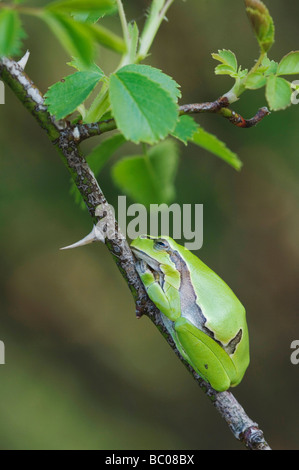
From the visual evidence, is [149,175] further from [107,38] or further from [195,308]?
[107,38]

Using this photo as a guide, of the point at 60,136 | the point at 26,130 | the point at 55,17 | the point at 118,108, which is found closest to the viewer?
the point at 55,17

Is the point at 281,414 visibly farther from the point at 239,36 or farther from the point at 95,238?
the point at 95,238

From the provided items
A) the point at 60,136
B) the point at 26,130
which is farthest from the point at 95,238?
the point at 26,130

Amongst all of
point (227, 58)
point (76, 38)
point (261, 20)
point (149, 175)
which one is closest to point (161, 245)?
point (149, 175)

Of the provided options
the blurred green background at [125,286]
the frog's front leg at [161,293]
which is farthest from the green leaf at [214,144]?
the blurred green background at [125,286]

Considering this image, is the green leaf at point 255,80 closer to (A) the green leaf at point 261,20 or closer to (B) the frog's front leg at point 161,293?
(A) the green leaf at point 261,20

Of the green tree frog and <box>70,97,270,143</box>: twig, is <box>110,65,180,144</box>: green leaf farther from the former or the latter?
the green tree frog

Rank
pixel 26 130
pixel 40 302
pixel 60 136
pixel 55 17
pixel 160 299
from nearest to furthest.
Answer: pixel 55 17 → pixel 60 136 → pixel 160 299 → pixel 26 130 → pixel 40 302

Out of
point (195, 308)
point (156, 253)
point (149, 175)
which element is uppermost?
point (149, 175)

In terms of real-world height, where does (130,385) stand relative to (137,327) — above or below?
below
